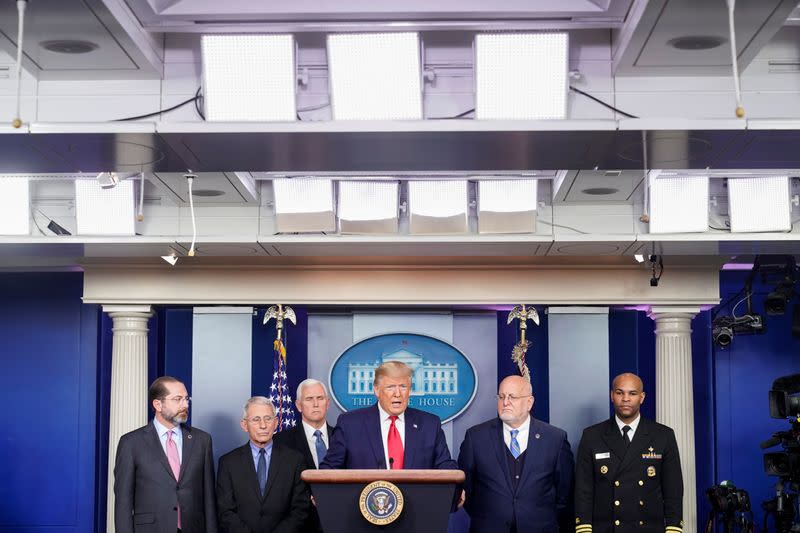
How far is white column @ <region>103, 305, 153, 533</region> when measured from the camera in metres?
8.03

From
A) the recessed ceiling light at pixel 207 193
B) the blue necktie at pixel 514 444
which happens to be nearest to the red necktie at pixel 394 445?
the blue necktie at pixel 514 444

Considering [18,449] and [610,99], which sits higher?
[610,99]

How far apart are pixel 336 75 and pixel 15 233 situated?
344 centimetres

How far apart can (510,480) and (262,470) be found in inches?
49.6

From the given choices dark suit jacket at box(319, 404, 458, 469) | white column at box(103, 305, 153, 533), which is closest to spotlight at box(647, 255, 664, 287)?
dark suit jacket at box(319, 404, 458, 469)

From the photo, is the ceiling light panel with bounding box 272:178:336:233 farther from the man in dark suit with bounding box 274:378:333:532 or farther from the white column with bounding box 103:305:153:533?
the white column with bounding box 103:305:153:533

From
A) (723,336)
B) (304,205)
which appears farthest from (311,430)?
(723,336)

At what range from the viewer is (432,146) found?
440 centimetres

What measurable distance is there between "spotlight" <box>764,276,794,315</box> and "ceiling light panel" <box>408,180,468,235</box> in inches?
91.1

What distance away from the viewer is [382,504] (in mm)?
4059

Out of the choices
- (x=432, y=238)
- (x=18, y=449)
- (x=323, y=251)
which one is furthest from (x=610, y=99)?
(x=18, y=449)

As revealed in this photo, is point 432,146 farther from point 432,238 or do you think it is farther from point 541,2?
point 432,238

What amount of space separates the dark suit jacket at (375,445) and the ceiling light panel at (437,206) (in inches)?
82.6

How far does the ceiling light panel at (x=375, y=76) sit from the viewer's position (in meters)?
4.27
